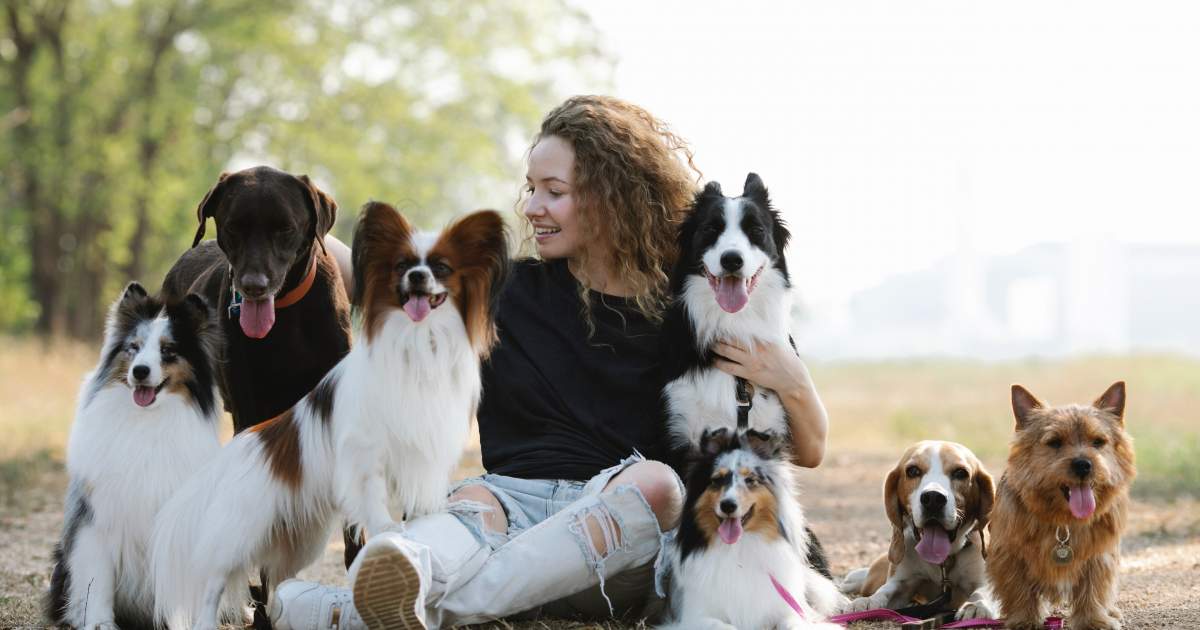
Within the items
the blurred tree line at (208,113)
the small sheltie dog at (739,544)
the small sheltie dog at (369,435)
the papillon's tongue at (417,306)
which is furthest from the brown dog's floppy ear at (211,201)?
the blurred tree line at (208,113)

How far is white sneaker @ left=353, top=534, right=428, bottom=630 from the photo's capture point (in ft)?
11.1

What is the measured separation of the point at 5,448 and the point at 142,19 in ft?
39.8

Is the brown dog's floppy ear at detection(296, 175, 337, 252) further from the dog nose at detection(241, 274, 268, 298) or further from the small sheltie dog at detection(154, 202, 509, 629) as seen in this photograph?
the small sheltie dog at detection(154, 202, 509, 629)

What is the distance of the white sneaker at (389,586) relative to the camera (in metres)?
3.37

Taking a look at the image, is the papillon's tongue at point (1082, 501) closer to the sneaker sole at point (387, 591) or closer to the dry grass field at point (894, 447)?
the dry grass field at point (894, 447)

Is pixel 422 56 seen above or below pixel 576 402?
above

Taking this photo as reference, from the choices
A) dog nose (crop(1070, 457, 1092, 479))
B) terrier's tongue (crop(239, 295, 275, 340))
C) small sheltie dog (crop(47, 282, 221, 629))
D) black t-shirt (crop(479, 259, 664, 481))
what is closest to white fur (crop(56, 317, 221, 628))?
small sheltie dog (crop(47, 282, 221, 629))

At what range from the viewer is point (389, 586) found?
11.2 ft

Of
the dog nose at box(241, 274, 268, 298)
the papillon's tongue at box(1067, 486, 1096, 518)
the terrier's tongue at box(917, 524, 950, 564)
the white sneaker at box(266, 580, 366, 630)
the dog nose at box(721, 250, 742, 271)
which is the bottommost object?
the white sneaker at box(266, 580, 366, 630)

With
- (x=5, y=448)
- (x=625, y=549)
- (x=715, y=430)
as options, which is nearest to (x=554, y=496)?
(x=625, y=549)

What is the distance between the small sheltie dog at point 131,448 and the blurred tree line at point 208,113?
17.0 meters

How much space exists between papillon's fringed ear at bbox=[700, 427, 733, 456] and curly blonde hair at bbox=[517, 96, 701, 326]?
88 centimetres

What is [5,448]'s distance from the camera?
11.4 m

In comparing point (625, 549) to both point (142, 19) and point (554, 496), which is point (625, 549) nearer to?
point (554, 496)
